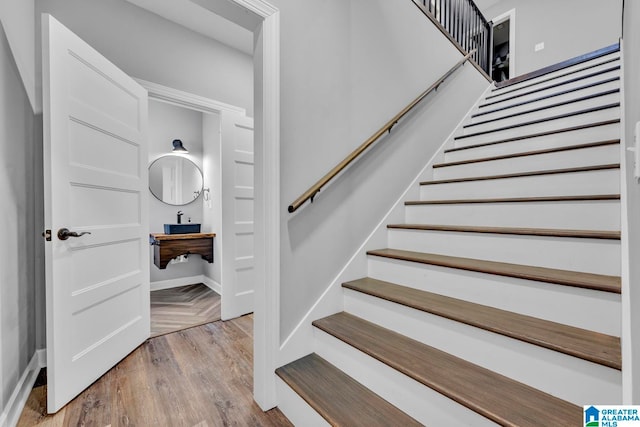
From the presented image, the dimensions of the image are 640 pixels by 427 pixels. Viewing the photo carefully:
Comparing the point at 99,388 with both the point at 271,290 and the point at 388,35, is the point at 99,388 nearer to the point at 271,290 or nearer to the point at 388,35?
the point at 271,290

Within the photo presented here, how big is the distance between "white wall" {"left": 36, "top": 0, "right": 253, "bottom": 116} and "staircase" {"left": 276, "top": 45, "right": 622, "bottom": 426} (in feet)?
6.93

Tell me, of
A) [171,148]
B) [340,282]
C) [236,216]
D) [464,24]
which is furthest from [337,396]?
[464,24]

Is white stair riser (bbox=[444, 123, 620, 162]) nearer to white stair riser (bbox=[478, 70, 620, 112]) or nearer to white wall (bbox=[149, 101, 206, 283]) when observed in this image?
white stair riser (bbox=[478, 70, 620, 112])

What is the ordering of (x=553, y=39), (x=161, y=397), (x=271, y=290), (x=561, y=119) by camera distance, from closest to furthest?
(x=271, y=290), (x=161, y=397), (x=561, y=119), (x=553, y=39)

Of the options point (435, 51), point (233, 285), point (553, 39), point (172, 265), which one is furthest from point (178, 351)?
point (553, 39)

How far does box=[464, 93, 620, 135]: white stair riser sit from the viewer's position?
7.20 ft

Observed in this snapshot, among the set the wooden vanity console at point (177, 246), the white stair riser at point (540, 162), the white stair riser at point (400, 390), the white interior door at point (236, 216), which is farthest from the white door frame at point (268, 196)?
the wooden vanity console at point (177, 246)

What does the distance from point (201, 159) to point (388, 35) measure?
2963mm

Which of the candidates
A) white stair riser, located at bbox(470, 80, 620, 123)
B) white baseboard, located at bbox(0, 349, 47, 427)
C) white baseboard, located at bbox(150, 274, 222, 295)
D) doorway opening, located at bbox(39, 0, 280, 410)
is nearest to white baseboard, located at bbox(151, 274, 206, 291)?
white baseboard, located at bbox(150, 274, 222, 295)

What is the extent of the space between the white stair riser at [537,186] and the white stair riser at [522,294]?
81 centimetres

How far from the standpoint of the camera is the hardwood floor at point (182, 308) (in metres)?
2.54

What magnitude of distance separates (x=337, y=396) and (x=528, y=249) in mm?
1123

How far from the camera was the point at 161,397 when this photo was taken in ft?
5.00

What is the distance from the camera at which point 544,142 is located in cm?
213
